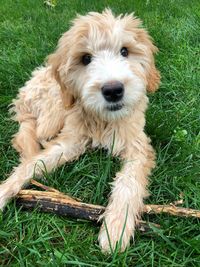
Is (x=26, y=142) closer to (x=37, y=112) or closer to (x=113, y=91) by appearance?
(x=37, y=112)

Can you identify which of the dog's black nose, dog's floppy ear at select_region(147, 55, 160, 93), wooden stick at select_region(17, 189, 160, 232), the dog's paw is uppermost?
the dog's black nose

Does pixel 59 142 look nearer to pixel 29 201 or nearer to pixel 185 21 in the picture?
pixel 29 201


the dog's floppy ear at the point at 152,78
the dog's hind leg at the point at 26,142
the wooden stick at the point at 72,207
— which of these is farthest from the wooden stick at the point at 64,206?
the dog's floppy ear at the point at 152,78

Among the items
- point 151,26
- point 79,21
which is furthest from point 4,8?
point 79,21

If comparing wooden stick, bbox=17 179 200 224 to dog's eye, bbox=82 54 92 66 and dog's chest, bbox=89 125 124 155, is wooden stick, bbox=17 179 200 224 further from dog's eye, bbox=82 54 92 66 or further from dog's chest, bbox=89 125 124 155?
dog's eye, bbox=82 54 92 66

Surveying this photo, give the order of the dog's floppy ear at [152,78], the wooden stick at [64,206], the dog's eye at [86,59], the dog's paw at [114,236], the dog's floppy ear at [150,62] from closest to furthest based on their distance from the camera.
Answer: the dog's paw at [114,236] < the wooden stick at [64,206] < the dog's eye at [86,59] < the dog's floppy ear at [150,62] < the dog's floppy ear at [152,78]

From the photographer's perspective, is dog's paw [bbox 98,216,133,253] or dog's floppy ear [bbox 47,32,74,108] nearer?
dog's paw [bbox 98,216,133,253]

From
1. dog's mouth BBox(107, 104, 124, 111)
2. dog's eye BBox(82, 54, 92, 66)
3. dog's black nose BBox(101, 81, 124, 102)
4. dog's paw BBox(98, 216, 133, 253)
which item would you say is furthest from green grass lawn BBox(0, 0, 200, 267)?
dog's eye BBox(82, 54, 92, 66)

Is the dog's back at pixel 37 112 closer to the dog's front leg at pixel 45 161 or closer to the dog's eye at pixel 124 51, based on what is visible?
the dog's front leg at pixel 45 161

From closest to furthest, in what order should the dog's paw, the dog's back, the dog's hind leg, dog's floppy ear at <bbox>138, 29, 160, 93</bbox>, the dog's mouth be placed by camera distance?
the dog's paw → the dog's mouth → dog's floppy ear at <bbox>138, 29, 160, 93</bbox> → the dog's hind leg → the dog's back
